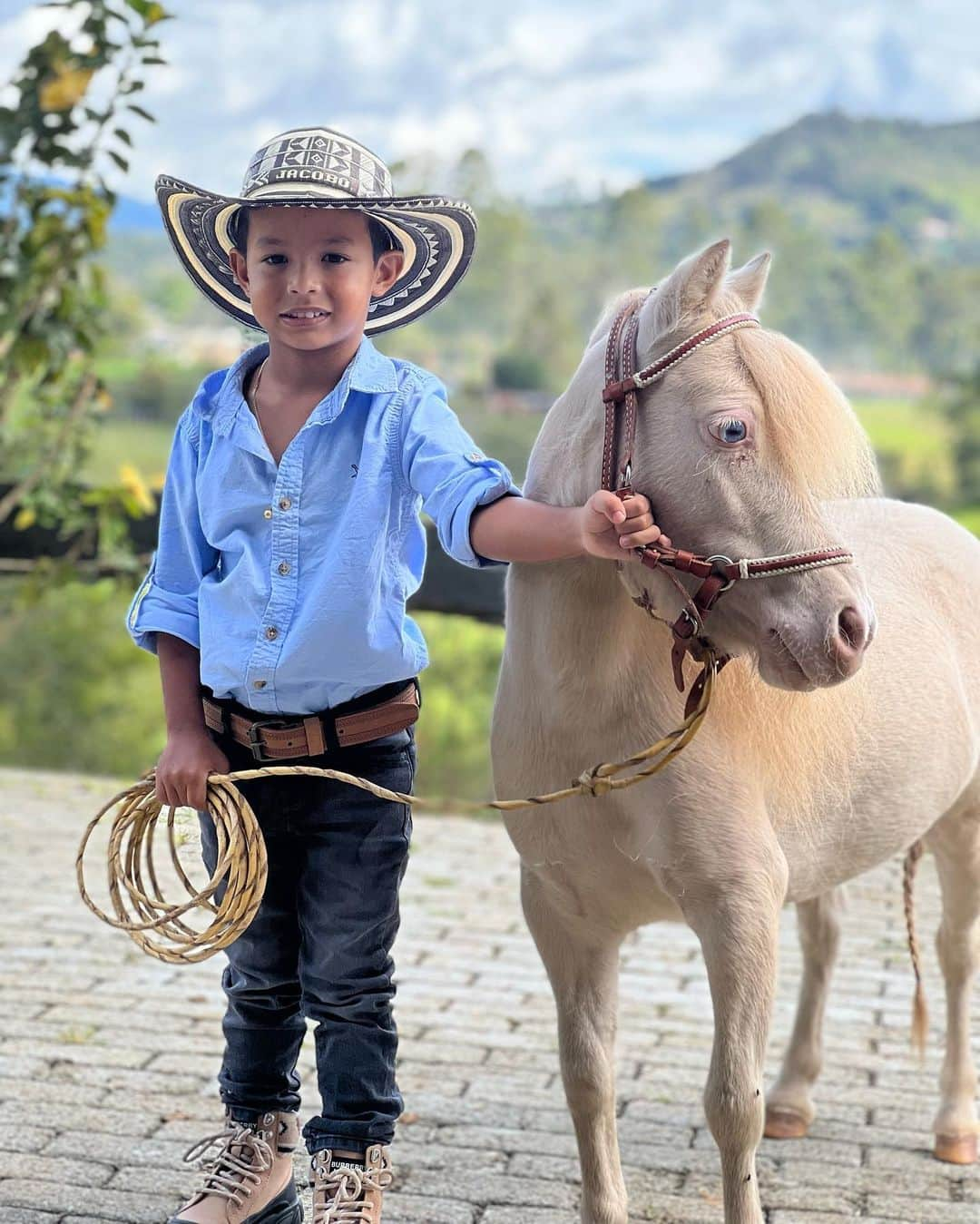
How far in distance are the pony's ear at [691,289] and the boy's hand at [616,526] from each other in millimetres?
336

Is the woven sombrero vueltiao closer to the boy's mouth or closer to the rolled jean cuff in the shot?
the boy's mouth

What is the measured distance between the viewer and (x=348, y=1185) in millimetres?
2865

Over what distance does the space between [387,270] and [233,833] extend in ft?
3.76

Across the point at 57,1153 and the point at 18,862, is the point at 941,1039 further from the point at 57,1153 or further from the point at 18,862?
the point at 18,862

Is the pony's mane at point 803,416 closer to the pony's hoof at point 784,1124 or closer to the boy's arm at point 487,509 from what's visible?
the boy's arm at point 487,509

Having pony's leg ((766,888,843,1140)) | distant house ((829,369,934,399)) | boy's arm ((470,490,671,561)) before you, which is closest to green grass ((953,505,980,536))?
distant house ((829,369,934,399))

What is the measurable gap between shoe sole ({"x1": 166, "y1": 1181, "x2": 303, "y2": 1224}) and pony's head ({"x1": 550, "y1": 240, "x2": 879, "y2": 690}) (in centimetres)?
159

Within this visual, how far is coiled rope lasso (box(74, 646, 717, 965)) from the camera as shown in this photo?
2.64 m

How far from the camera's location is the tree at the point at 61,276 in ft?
21.4

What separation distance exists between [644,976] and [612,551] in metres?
3.19

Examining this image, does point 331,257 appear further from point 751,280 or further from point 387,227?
point 751,280

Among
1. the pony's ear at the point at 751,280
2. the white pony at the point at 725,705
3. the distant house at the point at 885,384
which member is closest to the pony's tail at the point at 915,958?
the white pony at the point at 725,705

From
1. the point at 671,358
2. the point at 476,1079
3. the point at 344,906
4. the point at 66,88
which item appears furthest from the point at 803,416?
the point at 66,88

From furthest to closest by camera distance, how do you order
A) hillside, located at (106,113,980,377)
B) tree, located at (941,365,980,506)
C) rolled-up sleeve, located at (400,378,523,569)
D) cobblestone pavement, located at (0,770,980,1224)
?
hillside, located at (106,113,980,377), tree, located at (941,365,980,506), cobblestone pavement, located at (0,770,980,1224), rolled-up sleeve, located at (400,378,523,569)
